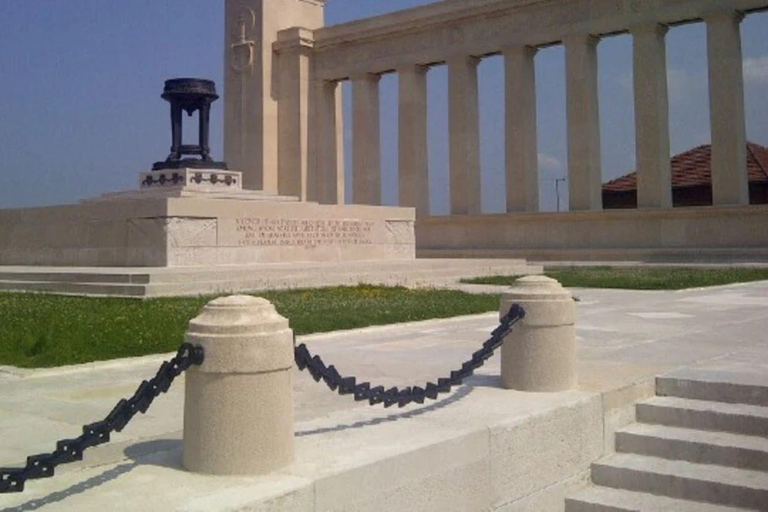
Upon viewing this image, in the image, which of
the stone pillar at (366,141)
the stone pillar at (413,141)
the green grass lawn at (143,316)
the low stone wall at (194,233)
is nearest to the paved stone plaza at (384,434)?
the green grass lawn at (143,316)

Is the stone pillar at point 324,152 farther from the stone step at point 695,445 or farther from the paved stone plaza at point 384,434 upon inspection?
the stone step at point 695,445

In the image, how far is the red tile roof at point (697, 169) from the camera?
151 ft

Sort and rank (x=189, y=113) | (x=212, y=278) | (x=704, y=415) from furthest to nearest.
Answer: (x=189, y=113)
(x=212, y=278)
(x=704, y=415)

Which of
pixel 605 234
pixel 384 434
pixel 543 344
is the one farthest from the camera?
pixel 605 234

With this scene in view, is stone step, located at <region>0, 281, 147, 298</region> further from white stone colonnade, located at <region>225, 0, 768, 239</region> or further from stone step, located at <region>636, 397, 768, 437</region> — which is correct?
white stone colonnade, located at <region>225, 0, 768, 239</region>

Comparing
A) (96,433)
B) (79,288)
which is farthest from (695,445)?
(79,288)

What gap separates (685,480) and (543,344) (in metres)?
1.50

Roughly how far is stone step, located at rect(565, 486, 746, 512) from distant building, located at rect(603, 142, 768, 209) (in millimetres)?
41553

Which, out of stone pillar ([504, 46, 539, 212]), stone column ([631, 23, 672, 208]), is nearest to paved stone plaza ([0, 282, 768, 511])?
stone column ([631, 23, 672, 208])

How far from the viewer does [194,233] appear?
2186cm

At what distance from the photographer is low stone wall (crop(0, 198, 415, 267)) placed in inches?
853

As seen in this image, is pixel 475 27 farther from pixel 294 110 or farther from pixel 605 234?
pixel 605 234

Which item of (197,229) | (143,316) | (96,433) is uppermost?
(197,229)

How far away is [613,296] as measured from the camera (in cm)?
1786
